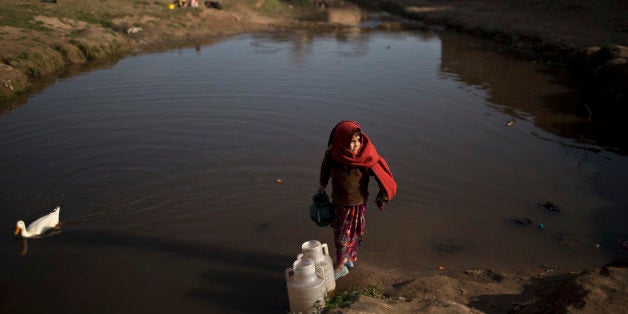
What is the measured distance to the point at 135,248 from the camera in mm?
6004

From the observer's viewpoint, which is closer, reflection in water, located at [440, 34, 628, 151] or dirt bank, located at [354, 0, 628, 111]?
reflection in water, located at [440, 34, 628, 151]

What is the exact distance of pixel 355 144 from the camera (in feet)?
15.1

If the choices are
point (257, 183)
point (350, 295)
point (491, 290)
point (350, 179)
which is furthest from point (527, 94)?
point (350, 295)

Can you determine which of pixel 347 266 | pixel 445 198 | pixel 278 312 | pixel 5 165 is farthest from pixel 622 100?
pixel 5 165

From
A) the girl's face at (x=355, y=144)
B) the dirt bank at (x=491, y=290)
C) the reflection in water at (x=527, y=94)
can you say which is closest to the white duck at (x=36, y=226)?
the dirt bank at (x=491, y=290)

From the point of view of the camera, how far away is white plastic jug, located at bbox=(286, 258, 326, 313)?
432 centimetres

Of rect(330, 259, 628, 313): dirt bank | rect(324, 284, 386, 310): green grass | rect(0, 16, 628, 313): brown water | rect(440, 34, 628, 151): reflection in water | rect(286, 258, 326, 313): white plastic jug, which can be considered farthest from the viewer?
rect(440, 34, 628, 151): reflection in water

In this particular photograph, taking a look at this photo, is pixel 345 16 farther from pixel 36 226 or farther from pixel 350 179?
pixel 350 179

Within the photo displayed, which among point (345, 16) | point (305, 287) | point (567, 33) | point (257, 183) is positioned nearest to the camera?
point (305, 287)

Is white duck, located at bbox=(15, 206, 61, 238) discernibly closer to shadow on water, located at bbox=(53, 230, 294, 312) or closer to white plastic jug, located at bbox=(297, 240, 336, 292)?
shadow on water, located at bbox=(53, 230, 294, 312)

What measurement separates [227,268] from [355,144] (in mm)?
2254

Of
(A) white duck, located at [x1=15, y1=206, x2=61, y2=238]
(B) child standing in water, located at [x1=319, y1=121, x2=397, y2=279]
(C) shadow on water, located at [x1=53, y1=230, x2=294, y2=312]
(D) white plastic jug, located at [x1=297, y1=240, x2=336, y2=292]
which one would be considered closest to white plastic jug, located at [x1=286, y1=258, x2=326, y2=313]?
(D) white plastic jug, located at [x1=297, y1=240, x2=336, y2=292]

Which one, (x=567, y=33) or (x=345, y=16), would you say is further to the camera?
(x=345, y=16)

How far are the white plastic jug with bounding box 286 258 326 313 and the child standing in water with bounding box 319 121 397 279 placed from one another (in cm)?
73
